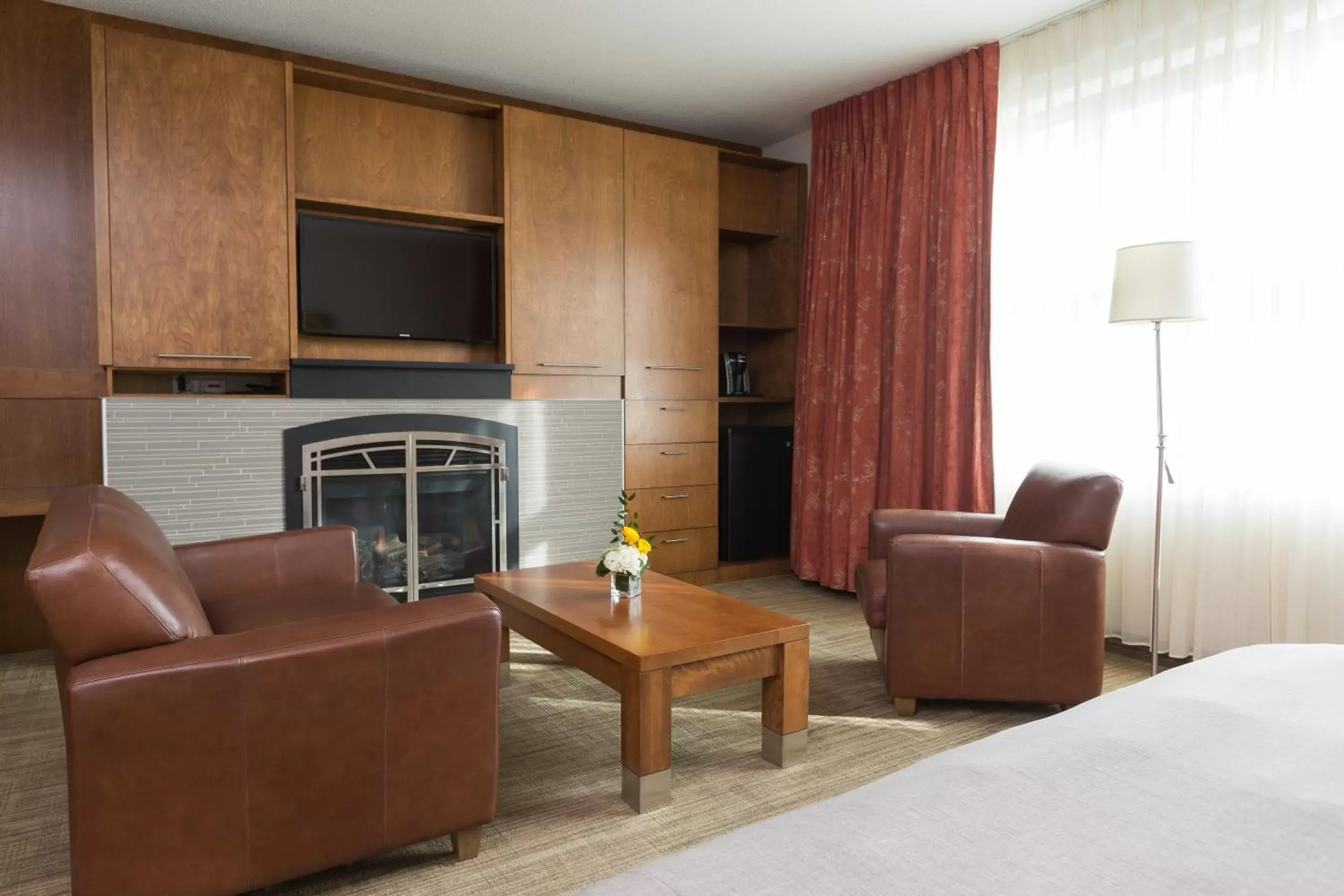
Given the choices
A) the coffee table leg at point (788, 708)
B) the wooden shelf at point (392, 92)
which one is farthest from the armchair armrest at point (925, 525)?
the wooden shelf at point (392, 92)

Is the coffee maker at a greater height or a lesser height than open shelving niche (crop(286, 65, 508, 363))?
lesser

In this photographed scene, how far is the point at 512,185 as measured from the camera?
166 inches

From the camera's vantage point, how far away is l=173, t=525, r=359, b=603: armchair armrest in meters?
2.62

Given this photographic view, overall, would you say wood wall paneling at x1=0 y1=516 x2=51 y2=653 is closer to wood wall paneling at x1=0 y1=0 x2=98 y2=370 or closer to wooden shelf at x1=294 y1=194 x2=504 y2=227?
wood wall paneling at x1=0 y1=0 x2=98 y2=370

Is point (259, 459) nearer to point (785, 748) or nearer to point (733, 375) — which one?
point (785, 748)

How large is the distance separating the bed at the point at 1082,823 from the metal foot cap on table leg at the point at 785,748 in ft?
5.05

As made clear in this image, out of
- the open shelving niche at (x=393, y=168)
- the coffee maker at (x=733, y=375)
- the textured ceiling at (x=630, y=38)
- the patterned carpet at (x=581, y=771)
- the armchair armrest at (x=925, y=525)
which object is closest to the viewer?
the patterned carpet at (x=581, y=771)

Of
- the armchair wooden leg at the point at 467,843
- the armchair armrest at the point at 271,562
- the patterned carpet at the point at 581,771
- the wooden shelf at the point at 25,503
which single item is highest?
the wooden shelf at the point at 25,503

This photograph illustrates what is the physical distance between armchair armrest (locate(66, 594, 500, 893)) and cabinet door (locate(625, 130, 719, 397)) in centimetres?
292

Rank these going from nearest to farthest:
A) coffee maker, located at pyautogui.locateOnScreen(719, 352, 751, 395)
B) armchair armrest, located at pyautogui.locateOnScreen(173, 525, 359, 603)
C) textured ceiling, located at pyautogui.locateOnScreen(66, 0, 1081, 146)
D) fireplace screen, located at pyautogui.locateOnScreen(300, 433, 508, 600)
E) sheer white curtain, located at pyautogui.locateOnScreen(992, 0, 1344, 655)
Answer: armchair armrest, located at pyautogui.locateOnScreen(173, 525, 359, 603)
sheer white curtain, located at pyautogui.locateOnScreen(992, 0, 1344, 655)
textured ceiling, located at pyautogui.locateOnScreen(66, 0, 1081, 146)
fireplace screen, located at pyautogui.locateOnScreen(300, 433, 508, 600)
coffee maker, located at pyautogui.locateOnScreen(719, 352, 751, 395)

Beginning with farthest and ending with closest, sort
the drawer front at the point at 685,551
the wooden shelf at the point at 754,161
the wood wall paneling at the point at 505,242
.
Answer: the wooden shelf at the point at 754,161 < the drawer front at the point at 685,551 < the wood wall paneling at the point at 505,242

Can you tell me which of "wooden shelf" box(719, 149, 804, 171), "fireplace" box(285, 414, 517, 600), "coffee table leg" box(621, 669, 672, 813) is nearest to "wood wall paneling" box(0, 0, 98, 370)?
"fireplace" box(285, 414, 517, 600)

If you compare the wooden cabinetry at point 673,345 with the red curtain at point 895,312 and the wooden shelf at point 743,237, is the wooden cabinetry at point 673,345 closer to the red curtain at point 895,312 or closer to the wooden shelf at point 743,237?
the wooden shelf at point 743,237

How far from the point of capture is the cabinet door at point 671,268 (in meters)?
4.59
